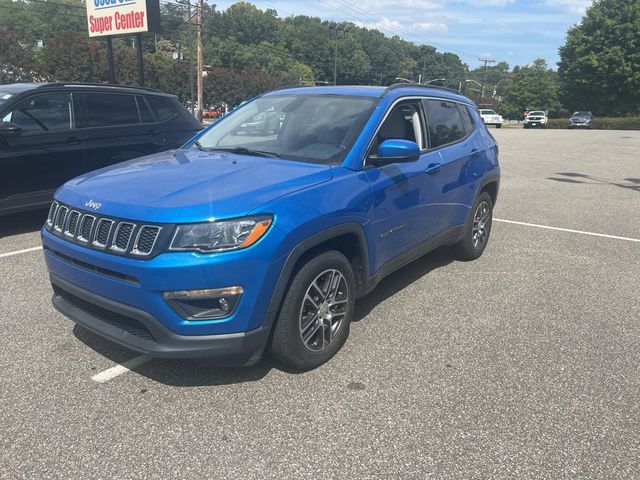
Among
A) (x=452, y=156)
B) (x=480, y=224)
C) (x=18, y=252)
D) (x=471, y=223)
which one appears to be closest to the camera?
(x=452, y=156)

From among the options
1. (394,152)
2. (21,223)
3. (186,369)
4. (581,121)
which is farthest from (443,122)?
(581,121)

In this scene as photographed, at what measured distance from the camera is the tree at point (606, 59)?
54562 millimetres

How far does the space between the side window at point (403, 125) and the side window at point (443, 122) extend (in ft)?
0.63

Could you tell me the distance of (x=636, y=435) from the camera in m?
2.75

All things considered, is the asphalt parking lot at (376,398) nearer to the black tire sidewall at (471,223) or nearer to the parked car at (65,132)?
the black tire sidewall at (471,223)

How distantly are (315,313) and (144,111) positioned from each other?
527 cm

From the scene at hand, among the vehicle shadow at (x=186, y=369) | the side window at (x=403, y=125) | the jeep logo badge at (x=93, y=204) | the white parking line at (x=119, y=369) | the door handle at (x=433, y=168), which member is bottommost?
the white parking line at (x=119, y=369)

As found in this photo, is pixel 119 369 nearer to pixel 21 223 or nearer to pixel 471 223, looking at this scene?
pixel 471 223

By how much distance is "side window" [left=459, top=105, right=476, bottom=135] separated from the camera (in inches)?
210

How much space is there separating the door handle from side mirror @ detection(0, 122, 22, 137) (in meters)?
4.63

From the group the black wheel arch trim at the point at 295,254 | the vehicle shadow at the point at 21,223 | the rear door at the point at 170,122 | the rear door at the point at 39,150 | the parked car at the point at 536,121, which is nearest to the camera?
the black wheel arch trim at the point at 295,254

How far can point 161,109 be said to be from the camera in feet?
24.6

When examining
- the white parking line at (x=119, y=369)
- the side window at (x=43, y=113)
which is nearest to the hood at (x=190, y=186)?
the white parking line at (x=119, y=369)

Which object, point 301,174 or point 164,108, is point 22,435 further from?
point 164,108
